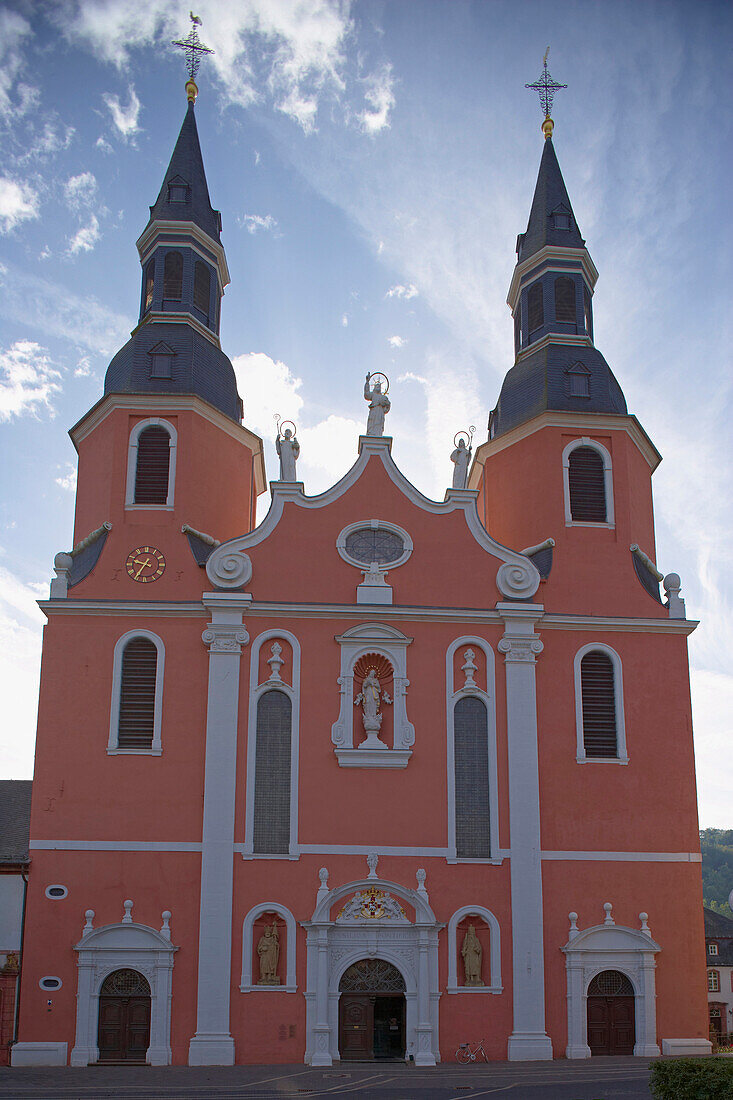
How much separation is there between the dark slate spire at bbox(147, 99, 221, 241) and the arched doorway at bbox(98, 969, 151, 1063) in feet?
63.4

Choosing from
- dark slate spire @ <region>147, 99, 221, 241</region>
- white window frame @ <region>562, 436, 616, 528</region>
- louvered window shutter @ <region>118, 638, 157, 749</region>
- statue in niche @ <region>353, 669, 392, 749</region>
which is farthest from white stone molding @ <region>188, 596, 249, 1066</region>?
dark slate spire @ <region>147, 99, 221, 241</region>

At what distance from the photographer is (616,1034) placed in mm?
25406

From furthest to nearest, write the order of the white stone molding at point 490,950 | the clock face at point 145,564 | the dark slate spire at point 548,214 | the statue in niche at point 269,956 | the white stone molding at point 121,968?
the dark slate spire at point 548,214
the clock face at point 145,564
the white stone molding at point 490,950
the statue in niche at point 269,956
the white stone molding at point 121,968

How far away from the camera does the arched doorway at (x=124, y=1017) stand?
24.2 meters

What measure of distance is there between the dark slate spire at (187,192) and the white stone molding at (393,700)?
1274 centimetres

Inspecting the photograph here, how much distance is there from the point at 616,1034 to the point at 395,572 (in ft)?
36.6

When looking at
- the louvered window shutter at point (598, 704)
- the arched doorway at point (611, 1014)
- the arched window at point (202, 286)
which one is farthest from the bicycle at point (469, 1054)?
the arched window at point (202, 286)

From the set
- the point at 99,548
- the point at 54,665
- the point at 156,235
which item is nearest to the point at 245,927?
the point at 54,665

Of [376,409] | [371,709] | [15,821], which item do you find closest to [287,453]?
[376,409]

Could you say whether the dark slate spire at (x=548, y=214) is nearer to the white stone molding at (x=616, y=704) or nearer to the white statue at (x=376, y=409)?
the white statue at (x=376, y=409)

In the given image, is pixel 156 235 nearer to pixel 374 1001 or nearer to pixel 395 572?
pixel 395 572

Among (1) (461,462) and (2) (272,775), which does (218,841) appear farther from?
(1) (461,462)

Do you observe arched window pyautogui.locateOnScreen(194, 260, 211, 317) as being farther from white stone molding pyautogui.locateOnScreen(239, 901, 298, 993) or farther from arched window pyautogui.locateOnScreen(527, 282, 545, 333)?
white stone molding pyautogui.locateOnScreen(239, 901, 298, 993)

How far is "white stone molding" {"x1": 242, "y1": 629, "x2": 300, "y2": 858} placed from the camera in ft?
83.8
